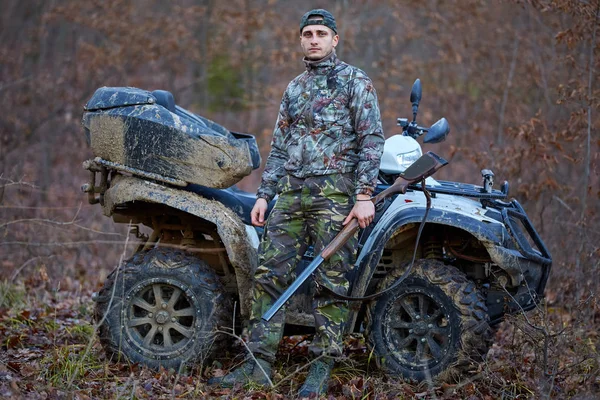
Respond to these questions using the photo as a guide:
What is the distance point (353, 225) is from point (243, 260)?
840 millimetres

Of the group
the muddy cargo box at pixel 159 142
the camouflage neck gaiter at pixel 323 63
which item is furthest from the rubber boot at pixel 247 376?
the camouflage neck gaiter at pixel 323 63

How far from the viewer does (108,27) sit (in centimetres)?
1387

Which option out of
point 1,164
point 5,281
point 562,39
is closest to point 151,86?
point 1,164

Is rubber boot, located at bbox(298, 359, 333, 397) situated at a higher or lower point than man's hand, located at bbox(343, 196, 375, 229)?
lower

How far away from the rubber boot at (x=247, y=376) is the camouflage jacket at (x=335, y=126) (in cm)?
129

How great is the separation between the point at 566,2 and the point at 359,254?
3857 millimetres

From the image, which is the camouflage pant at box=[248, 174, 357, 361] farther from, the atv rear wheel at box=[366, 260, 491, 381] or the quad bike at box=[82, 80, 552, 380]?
the atv rear wheel at box=[366, 260, 491, 381]

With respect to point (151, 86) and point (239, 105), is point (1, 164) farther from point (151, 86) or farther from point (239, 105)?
point (239, 105)

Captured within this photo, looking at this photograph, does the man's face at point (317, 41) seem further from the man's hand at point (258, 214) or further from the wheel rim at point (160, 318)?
the wheel rim at point (160, 318)

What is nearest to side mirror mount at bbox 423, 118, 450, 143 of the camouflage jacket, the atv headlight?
the atv headlight

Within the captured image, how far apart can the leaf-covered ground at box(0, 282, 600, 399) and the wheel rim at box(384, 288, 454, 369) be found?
0.18m

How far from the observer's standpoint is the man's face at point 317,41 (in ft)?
15.9

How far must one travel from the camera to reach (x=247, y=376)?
16.1 ft

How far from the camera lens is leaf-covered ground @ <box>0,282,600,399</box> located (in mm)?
4605
